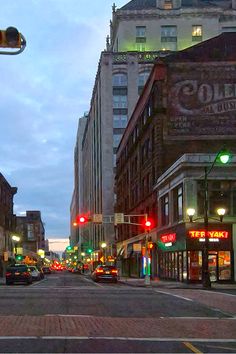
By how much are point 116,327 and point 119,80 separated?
9959cm

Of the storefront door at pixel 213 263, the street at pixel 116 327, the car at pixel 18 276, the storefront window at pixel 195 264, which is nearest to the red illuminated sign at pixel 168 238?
the storefront window at pixel 195 264

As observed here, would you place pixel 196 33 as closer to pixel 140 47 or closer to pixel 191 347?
pixel 140 47

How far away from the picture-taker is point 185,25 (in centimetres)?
10788

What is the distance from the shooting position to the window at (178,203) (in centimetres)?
4603

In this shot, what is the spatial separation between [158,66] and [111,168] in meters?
60.2

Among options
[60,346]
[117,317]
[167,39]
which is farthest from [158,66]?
[167,39]

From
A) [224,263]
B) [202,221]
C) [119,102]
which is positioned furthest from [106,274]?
[119,102]

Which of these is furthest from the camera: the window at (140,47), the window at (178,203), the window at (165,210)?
the window at (140,47)

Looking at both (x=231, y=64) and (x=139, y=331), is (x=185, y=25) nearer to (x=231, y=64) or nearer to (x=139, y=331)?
(x=231, y=64)

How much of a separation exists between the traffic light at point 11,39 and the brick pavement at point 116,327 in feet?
21.1

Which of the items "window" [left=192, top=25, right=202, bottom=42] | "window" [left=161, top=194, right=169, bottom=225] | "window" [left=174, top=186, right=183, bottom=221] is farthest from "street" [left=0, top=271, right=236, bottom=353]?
"window" [left=192, top=25, right=202, bottom=42]

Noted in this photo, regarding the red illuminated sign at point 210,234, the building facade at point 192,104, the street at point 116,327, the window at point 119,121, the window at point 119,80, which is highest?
the window at point 119,80

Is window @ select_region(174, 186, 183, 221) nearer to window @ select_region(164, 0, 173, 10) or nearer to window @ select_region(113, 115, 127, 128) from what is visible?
window @ select_region(113, 115, 127, 128)

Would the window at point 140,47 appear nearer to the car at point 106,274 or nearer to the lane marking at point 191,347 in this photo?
the car at point 106,274
